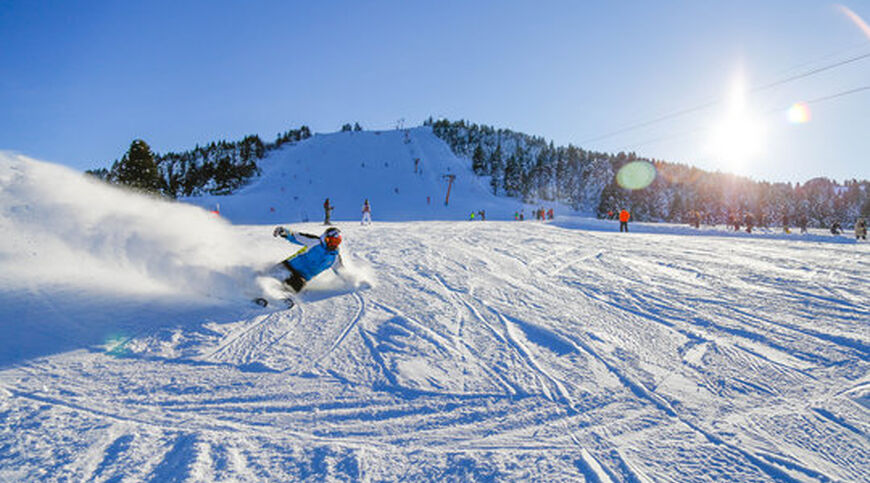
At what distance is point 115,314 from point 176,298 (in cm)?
69

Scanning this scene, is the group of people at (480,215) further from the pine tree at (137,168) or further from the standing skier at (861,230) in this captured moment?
the pine tree at (137,168)

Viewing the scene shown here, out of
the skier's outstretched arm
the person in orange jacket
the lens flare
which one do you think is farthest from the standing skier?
the lens flare

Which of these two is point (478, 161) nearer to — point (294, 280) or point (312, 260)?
point (312, 260)

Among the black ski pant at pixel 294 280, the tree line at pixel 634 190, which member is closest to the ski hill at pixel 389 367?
the black ski pant at pixel 294 280

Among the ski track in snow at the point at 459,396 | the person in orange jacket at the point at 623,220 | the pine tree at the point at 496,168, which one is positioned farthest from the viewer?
the pine tree at the point at 496,168

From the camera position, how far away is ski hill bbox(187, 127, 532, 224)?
47406 millimetres

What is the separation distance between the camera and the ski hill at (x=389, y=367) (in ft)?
6.61

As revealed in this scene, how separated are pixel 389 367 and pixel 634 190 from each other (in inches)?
4147

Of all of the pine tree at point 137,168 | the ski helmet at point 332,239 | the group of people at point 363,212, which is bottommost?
the ski helmet at point 332,239

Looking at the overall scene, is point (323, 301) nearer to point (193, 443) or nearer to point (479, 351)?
point (479, 351)

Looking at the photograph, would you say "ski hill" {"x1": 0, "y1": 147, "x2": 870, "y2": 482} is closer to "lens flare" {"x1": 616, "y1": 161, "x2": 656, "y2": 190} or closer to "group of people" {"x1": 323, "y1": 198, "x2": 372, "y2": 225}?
"group of people" {"x1": 323, "y1": 198, "x2": 372, "y2": 225}

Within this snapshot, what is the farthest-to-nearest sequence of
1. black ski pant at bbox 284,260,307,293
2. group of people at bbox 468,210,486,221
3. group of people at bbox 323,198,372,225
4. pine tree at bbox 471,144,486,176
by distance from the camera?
pine tree at bbox 471,144,486,176 < group of people at bbox 468,210,486,221 < group of people at bbox 323,198,372,225 < black ski pant at bbox 284,260,307,293

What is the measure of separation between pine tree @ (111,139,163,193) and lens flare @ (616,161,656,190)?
324ft

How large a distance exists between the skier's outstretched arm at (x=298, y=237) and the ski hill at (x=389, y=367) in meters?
0.69
